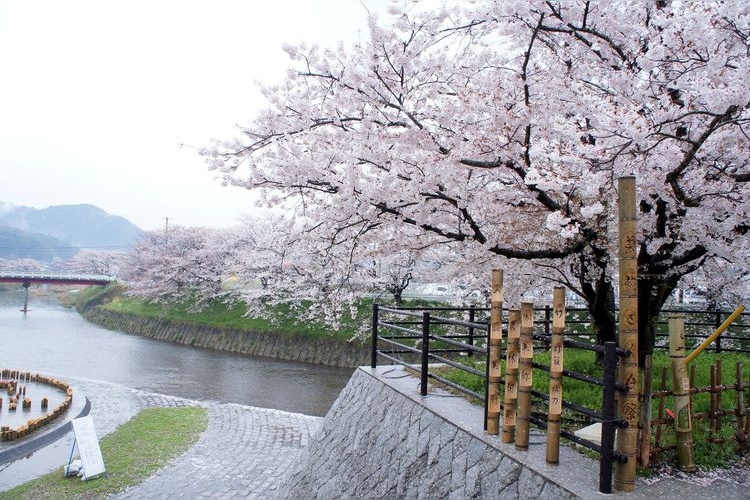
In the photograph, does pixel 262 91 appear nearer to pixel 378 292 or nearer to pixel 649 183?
pixel 649 183

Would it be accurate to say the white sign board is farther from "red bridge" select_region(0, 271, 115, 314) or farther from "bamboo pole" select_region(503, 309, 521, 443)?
"red bridge" select_region(0, 271, 115, 314)

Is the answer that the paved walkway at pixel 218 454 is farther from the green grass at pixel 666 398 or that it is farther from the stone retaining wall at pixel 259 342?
the stone retaining wall at pixel 259 342

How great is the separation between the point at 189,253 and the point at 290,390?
20883 millimetres

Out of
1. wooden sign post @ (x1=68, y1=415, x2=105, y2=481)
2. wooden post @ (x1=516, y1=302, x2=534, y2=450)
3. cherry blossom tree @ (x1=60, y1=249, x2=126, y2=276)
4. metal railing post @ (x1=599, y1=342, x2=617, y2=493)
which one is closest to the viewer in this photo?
metal railing post @ (x1=599, y1=342, x2=617, y2=493)

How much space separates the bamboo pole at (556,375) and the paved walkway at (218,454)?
17.8 ft

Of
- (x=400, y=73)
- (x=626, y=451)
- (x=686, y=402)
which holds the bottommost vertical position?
(x=626, y=451)

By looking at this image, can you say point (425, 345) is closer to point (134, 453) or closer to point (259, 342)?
point (134, 453)

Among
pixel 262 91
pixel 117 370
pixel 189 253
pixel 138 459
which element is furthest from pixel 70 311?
pixel 262 91

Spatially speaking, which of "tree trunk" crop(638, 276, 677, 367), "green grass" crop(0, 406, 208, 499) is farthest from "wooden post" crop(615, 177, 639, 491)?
"green grass" crop(0, 406, 208, 499)

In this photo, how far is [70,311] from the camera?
4953cm

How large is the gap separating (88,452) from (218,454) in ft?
7.82

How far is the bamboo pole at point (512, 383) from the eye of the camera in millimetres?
4363

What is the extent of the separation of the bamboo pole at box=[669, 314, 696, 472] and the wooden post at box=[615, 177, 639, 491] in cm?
62

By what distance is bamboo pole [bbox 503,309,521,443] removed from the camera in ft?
14.3
